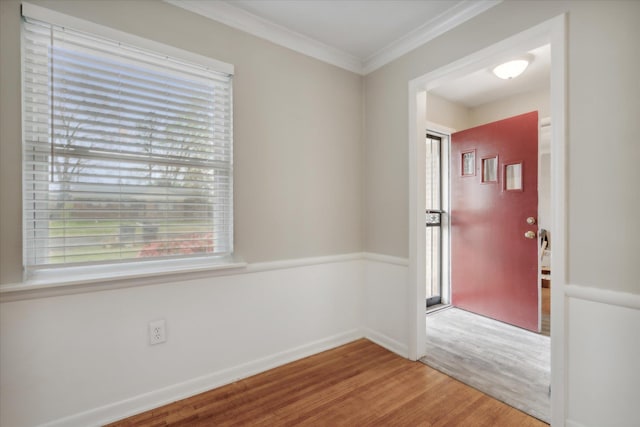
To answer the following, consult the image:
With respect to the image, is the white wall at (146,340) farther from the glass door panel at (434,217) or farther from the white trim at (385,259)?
the glass door panel at (434,217)

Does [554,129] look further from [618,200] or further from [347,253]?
[347,253]

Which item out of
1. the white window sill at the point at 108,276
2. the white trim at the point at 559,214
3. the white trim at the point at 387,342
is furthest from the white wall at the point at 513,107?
the white window sill at the point at 108,276

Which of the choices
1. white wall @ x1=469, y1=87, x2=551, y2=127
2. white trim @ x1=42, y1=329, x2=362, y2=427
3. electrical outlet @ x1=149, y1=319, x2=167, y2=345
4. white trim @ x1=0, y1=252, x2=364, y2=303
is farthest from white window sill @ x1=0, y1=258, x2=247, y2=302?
white wall @ x1=469, y1=87, x2=551, y2=127

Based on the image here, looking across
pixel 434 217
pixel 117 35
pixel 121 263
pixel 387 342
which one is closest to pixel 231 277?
pixel 121 263

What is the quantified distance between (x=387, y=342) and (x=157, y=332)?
1.73 meters

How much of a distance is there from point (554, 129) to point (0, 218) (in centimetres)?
274

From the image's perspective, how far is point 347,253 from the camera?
8.68 ft

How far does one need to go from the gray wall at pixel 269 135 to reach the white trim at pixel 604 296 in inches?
60.2

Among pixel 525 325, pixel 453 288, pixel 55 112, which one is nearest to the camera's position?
pixel 55 112

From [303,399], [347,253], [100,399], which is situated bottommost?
[303,399]

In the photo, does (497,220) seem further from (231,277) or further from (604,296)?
(231,277)

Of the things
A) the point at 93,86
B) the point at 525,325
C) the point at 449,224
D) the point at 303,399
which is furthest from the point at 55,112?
the point at 525,325

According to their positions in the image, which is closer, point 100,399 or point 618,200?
point 618,200

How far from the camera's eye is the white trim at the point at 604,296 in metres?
1.34
